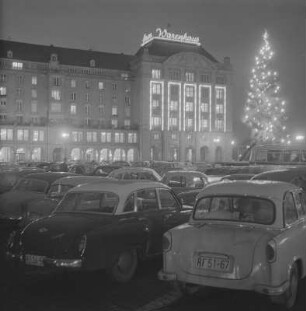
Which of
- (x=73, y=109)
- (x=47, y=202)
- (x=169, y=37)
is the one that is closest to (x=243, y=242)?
(x=47, y=202)

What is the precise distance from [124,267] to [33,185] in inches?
288

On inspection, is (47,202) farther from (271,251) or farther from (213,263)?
(271,251)

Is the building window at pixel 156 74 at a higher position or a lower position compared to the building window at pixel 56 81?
higher

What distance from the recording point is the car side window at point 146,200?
29.9 ft

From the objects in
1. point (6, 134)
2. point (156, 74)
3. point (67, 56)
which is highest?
point (67, 56)

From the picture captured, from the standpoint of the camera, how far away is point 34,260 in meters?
7.82

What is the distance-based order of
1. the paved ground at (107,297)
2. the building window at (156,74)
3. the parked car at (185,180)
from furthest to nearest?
the building window at (156,74) → the parked car at (185,180) → the paved ground at (107,297)

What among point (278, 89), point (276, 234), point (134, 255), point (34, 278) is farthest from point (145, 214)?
point (278, 89)

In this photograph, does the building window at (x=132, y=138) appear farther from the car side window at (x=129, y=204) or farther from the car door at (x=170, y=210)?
the car side window at (x=129, y=204)

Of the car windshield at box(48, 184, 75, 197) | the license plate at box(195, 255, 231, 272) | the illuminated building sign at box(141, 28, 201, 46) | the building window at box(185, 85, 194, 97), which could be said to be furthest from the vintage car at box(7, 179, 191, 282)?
the illuminated building sign at box(141, 28, 201, 46)

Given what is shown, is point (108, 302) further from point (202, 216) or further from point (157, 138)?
point (157, 138)

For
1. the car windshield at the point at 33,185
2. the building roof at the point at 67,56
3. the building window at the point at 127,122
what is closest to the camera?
the car windshield at the point at 33,185

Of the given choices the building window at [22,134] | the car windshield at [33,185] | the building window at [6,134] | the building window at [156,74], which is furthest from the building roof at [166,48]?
the car windshield at [33,185]

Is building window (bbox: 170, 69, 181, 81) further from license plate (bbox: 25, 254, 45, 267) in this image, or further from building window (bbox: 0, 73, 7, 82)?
license plate (bbox: 25, 254, 45, 267)
